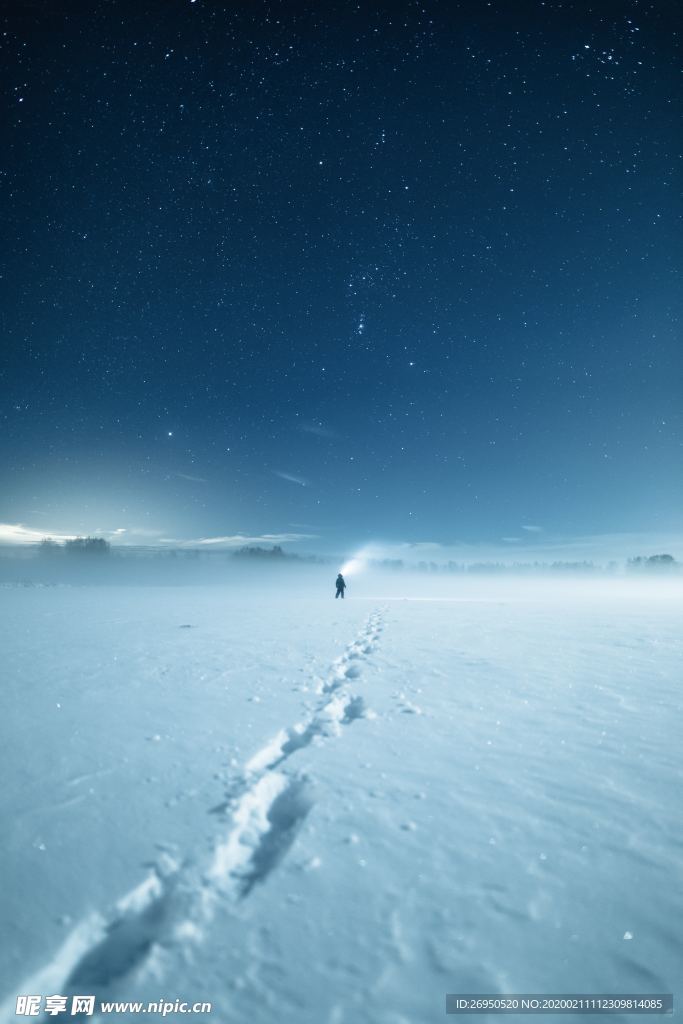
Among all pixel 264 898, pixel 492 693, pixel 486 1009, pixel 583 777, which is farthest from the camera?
pixel 492 693

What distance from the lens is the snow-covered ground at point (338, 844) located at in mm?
2455

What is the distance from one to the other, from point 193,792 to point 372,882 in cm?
198

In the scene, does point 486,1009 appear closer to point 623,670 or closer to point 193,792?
point 193,792

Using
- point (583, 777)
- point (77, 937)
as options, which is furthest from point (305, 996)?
point (583, 777)

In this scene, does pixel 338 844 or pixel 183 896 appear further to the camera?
pixel 338 844

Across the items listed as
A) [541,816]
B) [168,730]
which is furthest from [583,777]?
[168,730]

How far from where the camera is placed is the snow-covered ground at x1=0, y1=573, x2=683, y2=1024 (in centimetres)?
246

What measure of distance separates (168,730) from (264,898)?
335 cm

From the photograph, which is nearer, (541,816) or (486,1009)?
(486,1009)

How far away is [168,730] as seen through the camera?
5727mm

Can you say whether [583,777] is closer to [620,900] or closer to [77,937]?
[620,900]

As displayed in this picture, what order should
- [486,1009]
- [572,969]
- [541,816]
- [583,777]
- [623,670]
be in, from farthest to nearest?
[623,670] → [583,777] → [541,816] → [572,969] → [486,1009]

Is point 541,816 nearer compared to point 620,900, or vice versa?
point 620,900

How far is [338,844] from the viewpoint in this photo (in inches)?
134
